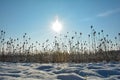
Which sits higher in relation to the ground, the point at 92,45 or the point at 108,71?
the point at 92,45

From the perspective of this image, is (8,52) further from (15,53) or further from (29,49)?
(29,49)

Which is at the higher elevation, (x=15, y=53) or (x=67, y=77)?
(x=15, y=53)

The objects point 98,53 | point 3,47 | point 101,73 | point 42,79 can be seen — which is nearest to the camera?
point 42,79

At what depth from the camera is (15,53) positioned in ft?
44.1

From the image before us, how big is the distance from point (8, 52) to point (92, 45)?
546 cm

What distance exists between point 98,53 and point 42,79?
896 cm

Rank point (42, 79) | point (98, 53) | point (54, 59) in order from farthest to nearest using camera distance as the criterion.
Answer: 1. point (98, 53)
2. point (54, 59)
3. point (42, 79)

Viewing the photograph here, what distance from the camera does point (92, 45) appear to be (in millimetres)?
12664

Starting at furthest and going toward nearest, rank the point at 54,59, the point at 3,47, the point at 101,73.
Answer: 1. the point at 3,47
2. the point at 54,59
3. the point at 101,73

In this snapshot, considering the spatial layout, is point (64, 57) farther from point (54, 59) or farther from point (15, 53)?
point (15, 53)

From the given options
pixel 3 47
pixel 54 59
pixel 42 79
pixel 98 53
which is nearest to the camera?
pixel 42 79

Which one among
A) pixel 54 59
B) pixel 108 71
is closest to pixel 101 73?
pixel 108 71

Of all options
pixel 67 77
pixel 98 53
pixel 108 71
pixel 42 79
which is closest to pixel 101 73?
pixel 108 71

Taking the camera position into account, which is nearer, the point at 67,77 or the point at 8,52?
the point at 67,77
